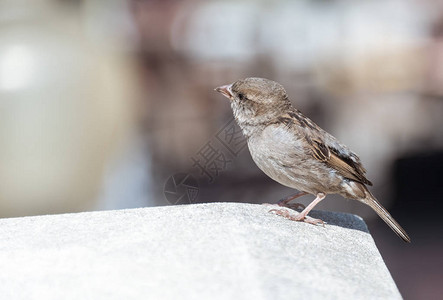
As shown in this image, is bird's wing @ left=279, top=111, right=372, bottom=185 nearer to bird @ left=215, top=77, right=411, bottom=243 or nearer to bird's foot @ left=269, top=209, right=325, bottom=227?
bird @ left=215, top=77, right=411, bottom=243

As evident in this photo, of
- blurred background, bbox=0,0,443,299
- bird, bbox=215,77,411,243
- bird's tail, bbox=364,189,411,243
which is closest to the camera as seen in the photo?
bird, bbox=215,77,411,243

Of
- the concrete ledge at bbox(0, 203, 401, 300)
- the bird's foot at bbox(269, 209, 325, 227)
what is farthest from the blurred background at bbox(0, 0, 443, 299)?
the concrete ledge at bbox(0, 203, 401, 300)

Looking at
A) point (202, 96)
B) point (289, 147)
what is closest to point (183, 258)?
point (289, 147)

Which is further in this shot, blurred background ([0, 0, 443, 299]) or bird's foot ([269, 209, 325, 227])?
blurred background ([0, 0, 443, 299])

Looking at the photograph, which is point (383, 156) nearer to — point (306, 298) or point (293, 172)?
point (293, 172)

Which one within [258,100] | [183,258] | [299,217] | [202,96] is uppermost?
[258,100]

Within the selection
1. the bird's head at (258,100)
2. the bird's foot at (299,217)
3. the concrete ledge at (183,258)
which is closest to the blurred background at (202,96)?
the bird's head at (258,100)

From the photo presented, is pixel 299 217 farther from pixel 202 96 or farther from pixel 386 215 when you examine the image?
pixel 202 96
